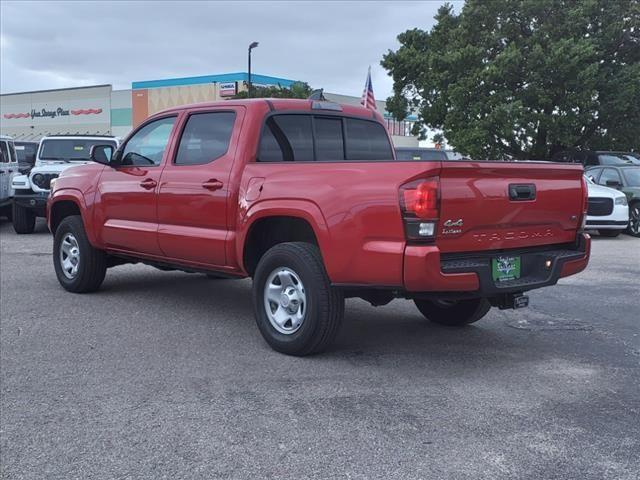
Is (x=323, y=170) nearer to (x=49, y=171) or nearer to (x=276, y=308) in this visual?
(x=276, y=308)

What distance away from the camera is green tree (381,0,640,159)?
2447cm

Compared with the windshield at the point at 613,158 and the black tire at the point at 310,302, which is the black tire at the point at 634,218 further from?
the black tire at the point at 310,302

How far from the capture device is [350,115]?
20.9 feet

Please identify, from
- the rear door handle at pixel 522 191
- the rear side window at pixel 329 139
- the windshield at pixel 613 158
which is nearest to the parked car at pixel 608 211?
the windshield at pixel 613 158

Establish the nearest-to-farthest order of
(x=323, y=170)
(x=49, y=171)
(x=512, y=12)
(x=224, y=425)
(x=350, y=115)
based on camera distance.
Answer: (x=224, y=425) < (x=323, y=170) < (x=350, y=115) < (x=49, y=171) < (x=512, y=12)

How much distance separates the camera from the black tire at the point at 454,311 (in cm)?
591

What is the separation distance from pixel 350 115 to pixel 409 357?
7.93 feet

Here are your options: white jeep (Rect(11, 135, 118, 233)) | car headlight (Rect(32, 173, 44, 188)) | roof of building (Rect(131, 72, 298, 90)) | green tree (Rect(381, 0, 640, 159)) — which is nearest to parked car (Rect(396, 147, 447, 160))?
green tree (Rect(381, 0, 640, 159))

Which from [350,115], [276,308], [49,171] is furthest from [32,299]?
[49,171]

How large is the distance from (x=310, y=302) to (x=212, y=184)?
147 cm

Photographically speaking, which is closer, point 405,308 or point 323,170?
point 323,170

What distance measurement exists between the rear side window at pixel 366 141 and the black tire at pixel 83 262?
3.09 meters

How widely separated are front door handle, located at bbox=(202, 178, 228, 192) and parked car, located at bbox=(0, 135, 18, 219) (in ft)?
34.7

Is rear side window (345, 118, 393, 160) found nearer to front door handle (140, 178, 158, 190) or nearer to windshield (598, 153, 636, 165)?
front door handle (140, 178, 158, 190)
